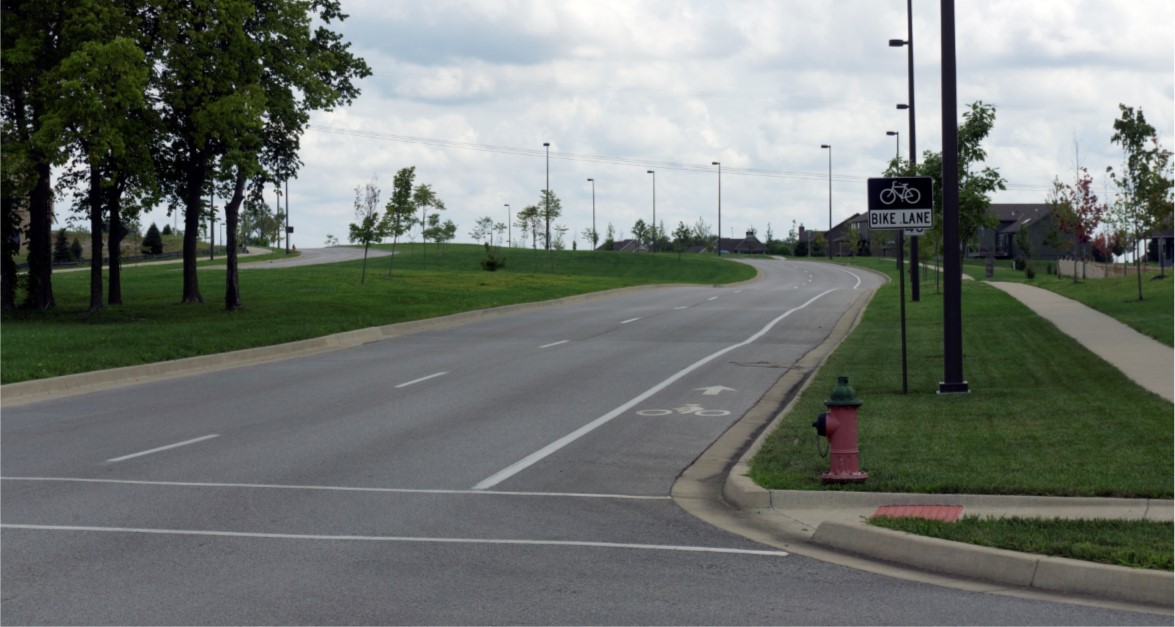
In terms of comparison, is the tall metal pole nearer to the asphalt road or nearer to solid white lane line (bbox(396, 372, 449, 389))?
the asphalt road

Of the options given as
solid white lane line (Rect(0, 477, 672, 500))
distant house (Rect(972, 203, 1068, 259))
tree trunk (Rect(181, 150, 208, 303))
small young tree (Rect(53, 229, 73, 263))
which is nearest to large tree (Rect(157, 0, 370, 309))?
tree trunk (Rect(181, 150, 208, 303))

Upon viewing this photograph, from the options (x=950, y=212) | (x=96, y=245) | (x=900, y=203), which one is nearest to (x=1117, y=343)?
(x=950, y=212)

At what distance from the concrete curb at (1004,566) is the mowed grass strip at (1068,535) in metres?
0.14

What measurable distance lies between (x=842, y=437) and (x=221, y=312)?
27271 millimetres

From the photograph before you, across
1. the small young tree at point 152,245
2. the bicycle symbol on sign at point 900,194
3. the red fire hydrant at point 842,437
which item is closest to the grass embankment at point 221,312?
the bicycle symbol on sign at point 900,194

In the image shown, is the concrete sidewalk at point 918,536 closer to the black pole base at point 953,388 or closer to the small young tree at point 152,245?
the black pole base at point 953,388

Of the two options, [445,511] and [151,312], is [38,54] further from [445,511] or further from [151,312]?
[445,511]

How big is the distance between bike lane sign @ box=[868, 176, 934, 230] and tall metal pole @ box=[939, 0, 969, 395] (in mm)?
555

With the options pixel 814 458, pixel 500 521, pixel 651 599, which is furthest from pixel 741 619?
pixel 814 458

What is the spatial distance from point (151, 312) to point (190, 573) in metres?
27.5

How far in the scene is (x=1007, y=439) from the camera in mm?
11867

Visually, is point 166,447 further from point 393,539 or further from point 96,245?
point 96,245

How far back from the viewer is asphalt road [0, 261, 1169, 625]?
6.84 metres

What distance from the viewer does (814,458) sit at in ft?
36.6
